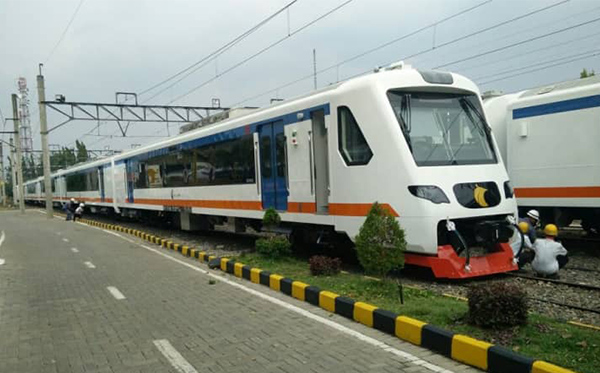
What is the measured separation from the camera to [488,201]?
25.9 ft

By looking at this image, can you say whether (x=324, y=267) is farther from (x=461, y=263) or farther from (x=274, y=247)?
(x=461, y=263)

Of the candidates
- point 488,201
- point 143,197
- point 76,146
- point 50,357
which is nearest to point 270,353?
point 50,357

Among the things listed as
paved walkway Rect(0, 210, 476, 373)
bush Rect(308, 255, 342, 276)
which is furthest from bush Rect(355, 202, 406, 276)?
bush Rect(308, 255, 342, 276)

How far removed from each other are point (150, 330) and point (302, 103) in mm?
5159

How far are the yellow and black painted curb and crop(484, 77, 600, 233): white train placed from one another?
604 centimetres

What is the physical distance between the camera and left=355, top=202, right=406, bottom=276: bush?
6676mm

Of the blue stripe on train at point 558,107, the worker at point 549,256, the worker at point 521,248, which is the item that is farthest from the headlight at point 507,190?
the blue stripe on train at point 558,107

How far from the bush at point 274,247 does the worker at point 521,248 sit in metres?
4.00

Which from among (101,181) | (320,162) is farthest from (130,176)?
(320,162)

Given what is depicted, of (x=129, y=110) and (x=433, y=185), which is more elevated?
(x=129, y=110)

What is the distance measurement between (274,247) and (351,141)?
2.65 meters

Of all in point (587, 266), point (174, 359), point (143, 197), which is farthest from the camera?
point (143, 197)

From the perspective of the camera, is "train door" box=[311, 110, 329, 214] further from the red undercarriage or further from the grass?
the red undercarriage

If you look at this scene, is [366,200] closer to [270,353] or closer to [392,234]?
[392,234]
